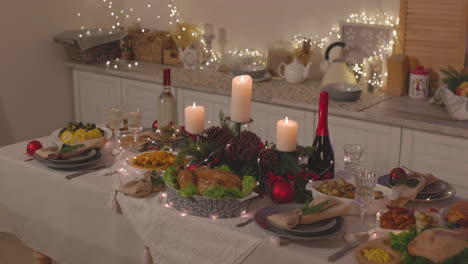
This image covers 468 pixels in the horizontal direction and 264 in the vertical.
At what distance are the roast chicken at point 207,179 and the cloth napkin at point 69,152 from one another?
53cm

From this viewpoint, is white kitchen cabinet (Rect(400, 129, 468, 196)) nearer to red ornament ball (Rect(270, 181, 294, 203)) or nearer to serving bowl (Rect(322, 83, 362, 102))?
serving bowl (Rect(322, 83, 362, 102))

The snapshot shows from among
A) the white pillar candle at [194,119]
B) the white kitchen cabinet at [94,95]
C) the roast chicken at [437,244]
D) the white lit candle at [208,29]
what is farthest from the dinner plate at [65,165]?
the white lit candle at [208,29]

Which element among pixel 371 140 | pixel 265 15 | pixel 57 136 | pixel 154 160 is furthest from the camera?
pixel 265 15

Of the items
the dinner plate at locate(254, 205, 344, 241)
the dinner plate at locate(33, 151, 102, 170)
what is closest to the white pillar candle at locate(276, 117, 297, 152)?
the dinner plate at locate(254, 205, 344, 241)

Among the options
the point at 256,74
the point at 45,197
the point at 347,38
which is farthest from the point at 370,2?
the point at 45,197

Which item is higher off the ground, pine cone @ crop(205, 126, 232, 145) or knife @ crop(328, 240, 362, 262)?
pine cone @ crop(205, 126, 232, 145)

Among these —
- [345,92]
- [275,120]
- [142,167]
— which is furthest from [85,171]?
[345,92]

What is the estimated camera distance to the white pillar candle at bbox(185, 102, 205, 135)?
6.91ft

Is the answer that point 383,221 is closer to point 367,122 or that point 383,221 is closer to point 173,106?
point 173,106

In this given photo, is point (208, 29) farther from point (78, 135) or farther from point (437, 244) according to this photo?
point (437, 244)

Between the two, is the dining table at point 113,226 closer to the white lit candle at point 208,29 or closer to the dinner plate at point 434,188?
the dinner plate at point 434,188

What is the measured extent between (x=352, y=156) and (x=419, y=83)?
1.41 metres

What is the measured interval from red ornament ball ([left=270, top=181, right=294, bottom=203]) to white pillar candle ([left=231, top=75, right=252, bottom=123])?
0.26 metres

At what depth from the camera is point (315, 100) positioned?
3.22 meters
